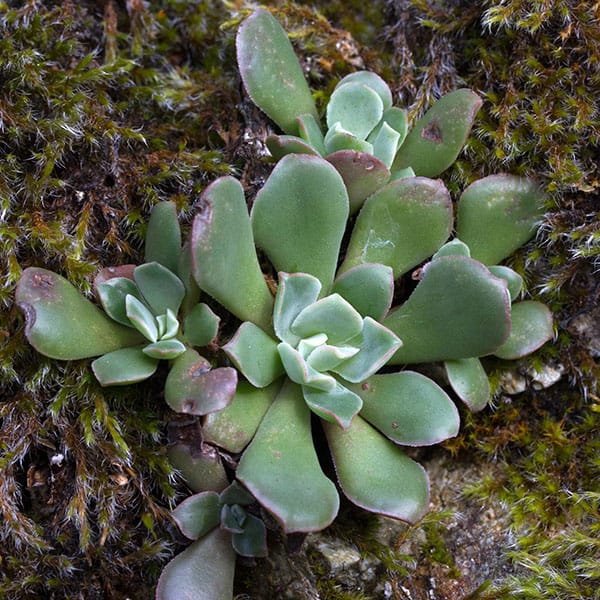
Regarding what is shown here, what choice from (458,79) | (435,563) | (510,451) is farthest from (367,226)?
(435,563)

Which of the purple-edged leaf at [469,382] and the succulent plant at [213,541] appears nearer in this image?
the succulent plant at [213,541]


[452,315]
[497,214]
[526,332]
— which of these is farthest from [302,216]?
[526,332]

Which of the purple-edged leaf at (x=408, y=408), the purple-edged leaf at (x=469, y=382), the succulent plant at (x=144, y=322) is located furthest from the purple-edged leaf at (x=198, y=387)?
the purple-edged leaf at (x=469, y=382)

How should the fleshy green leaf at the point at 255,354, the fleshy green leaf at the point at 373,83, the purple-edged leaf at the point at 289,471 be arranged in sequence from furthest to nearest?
the fleshy green leaf at the point at 373,83 < the fleshy green leaf at the point at 255,354 < the purple-edged leaf at the point at 289,471

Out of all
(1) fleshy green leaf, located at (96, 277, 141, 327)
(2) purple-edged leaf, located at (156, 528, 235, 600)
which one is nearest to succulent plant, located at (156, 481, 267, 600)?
(2) purple-edged leaf, located at (156, 528, 235, 600)

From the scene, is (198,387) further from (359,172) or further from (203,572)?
(359,172)

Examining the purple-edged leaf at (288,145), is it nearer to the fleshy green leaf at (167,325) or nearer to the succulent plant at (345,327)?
the succulent plant at (345,327)

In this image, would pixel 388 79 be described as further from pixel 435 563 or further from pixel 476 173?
pixel 435 563
